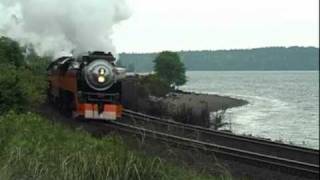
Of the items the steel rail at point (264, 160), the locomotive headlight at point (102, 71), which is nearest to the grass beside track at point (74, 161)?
the steel rail at point (264, 160)

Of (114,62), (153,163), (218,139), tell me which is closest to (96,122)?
(114,62)

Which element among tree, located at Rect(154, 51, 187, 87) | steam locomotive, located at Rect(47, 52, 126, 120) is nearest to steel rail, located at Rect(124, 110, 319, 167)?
steam locomotive, located at Rect(47, 52, 126, 120)

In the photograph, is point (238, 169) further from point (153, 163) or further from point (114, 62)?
point (114, 62)

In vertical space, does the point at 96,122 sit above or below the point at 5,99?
below

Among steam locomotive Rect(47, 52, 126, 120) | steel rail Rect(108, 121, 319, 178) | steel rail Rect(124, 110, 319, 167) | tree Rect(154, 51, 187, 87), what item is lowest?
tree Rect(154, 51, 187, 87)

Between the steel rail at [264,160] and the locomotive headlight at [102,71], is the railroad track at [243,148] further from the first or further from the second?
the locomotive headlight at [102,71]

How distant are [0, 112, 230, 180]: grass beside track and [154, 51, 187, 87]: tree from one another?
76047 mm

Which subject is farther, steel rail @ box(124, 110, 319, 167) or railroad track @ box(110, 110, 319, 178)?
steel rail @ box(124, 110, 319, 167)

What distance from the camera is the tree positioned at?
88.4m

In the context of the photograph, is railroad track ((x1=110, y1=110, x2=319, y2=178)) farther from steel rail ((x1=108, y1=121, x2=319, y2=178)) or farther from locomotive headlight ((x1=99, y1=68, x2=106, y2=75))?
locomotive headlight ((x1=99, y1=68, x2=106, y2=75))

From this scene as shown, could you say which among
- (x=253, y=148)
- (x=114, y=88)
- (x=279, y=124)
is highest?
(x=114, y=88)

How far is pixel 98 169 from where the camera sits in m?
8.42

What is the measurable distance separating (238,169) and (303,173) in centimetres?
147

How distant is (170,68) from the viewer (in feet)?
295
